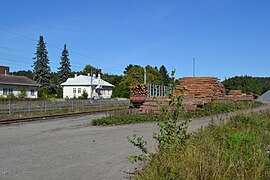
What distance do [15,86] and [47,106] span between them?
37.5m

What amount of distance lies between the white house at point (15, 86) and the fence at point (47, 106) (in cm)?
2718

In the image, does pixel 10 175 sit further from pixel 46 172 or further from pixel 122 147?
pixel 122 147

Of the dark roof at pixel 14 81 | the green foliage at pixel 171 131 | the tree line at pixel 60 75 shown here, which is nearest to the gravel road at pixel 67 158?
the green foliage at pixel 171 131

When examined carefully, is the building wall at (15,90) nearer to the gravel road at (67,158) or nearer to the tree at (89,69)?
the tree at (89,69)

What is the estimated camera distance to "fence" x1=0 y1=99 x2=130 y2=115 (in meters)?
27.3

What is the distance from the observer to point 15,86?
6494cm

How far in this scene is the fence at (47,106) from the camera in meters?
27.3

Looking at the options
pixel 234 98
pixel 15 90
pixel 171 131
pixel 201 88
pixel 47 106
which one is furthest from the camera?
pixel 15 90

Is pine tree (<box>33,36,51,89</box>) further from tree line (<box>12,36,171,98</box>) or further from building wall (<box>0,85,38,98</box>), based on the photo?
building wall (<box>0,85,38,98</box>)

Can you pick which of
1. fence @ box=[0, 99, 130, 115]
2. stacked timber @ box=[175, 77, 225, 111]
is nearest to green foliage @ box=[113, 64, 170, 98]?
fence @ box=[0, 99, 130, 115]

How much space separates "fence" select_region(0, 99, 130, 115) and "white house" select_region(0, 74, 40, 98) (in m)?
27.2

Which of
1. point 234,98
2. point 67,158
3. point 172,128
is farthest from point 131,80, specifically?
point 172,128

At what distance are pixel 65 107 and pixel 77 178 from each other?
90.4 ft

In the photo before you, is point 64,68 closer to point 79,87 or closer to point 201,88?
point 79,87
